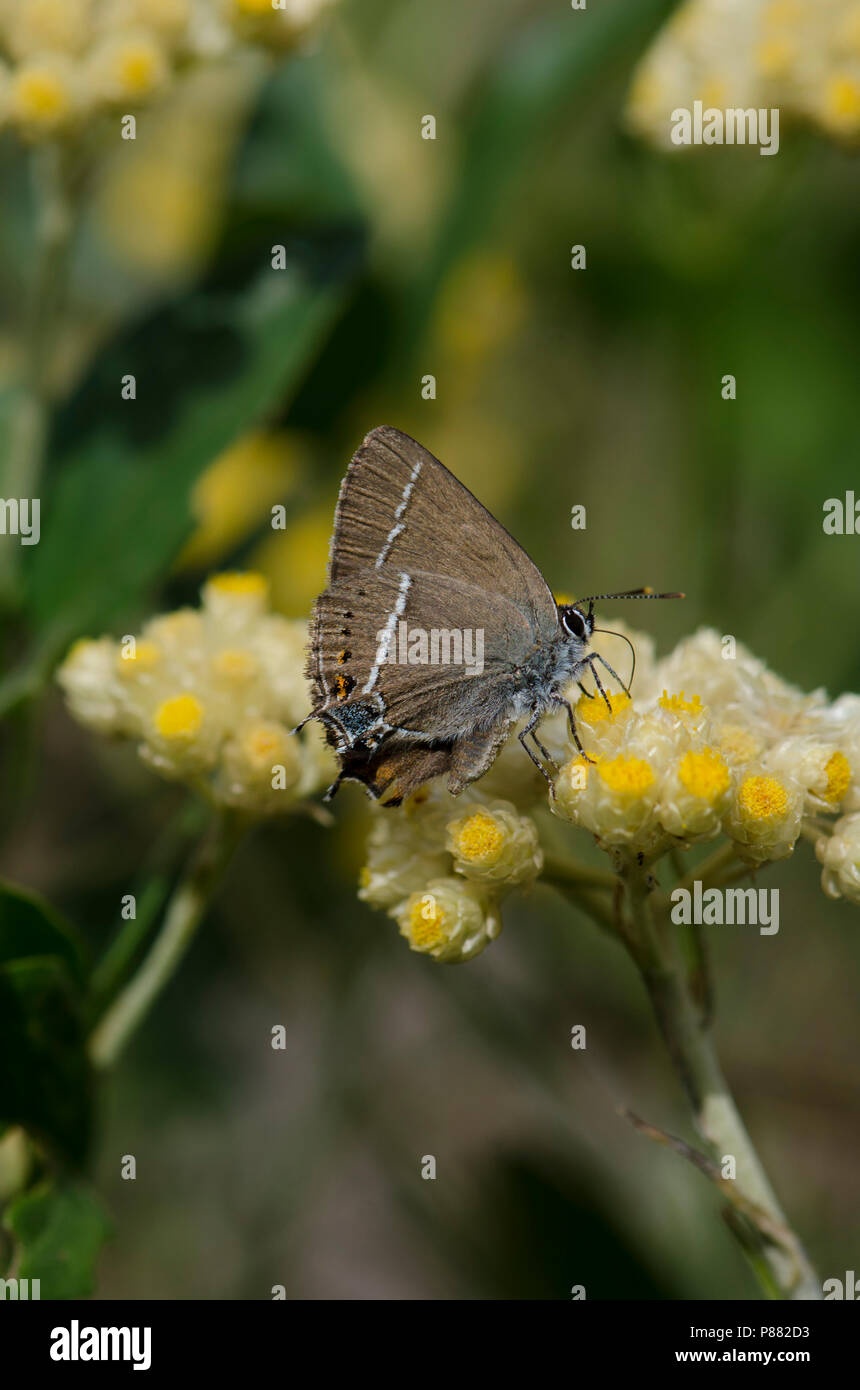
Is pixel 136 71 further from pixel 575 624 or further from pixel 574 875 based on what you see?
pixel 574 875

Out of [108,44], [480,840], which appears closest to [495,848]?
[480,840]

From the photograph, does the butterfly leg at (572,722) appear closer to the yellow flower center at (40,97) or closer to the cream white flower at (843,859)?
the cream white flower at (843,859)

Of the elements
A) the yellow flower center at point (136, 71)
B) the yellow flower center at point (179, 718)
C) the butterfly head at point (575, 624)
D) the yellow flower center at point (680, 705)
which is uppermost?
the yellow flower center at point (136, 71)

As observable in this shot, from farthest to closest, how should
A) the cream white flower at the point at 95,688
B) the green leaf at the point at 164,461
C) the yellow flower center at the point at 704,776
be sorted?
the green leaf at the point at 164,461 → the cream white flower at the point at 95,688 → the yellow flower center at the point at 704,776

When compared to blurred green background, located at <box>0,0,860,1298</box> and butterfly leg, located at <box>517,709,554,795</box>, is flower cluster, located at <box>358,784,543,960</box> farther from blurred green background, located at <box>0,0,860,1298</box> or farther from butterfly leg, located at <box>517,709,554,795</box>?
blurred green background, located at <box>0,0,860,1298</box>

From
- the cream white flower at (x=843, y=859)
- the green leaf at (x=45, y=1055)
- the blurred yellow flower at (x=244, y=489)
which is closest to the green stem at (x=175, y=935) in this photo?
the green leaf at (x=45, y=1055)
